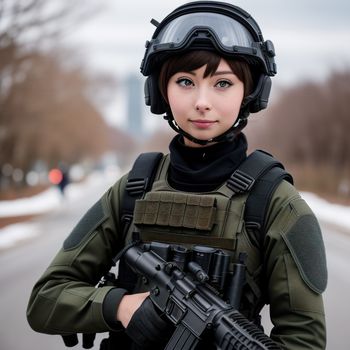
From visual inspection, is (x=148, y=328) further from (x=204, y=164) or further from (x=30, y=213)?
(x=30, y=213)

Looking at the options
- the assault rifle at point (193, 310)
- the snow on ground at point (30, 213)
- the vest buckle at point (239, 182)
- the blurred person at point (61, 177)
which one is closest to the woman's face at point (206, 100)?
the vest buckle at point (239, 182)

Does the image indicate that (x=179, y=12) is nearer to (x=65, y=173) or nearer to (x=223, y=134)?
(x=223, y=134)

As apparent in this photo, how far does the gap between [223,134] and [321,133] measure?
126ft

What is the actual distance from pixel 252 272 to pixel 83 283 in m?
0.56

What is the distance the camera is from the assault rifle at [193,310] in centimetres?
180

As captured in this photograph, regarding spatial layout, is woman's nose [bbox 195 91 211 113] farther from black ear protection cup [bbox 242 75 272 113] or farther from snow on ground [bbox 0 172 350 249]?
snow on ground [bbox 0 172 350 249]

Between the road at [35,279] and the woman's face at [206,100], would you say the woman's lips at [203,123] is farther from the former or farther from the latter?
the road at [35,279]

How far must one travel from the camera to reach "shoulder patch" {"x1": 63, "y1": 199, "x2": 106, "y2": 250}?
2277 mm

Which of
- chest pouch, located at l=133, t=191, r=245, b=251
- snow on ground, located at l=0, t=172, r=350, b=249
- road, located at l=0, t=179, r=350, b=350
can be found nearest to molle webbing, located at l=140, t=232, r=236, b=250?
chest pouch, located at l=133, t=191, r=245, b=251

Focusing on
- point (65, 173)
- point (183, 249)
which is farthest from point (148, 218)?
point (65, 173)

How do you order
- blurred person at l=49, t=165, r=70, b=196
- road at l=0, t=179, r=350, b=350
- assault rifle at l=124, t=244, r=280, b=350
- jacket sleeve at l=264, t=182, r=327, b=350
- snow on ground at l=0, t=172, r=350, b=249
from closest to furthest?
assault rifle at l=124, t=244, r=280, b=350, jacket sleeve at l=264, t=182, r=327, b=350, road at l=0, t=179, r=350, b=350, snow on ground at l=0, t=172, r=350, b=249, blurred person at l=49, t=165, r=70, b=196

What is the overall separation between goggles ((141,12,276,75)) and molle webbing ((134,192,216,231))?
17.0 inches

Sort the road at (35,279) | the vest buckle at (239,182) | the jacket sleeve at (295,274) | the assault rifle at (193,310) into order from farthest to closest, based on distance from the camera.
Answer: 1. the road at (35,279)
2. the vest buckle at (239,182)
3. the jacket sleeve at (295,274)
4. the assault rifle at (193,310)

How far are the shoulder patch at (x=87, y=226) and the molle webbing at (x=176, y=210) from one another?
0.16 metres
